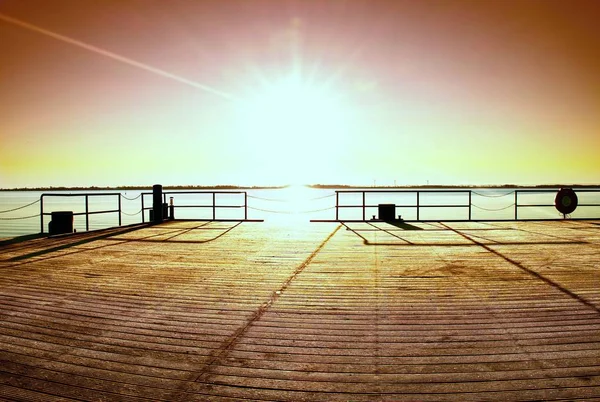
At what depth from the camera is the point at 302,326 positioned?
12.6ft

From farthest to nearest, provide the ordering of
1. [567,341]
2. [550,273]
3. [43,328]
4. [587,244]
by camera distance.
Result: 1. [587,244]
2. [550,273]
3. [43,328]
4. [567,341]

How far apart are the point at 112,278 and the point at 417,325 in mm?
4695

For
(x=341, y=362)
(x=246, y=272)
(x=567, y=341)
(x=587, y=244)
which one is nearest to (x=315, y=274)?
(x=246, y=272)

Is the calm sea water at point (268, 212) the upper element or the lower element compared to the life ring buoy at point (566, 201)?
lower

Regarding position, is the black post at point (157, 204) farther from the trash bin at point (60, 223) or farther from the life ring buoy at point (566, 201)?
the life ring buoy at point (566, 201)

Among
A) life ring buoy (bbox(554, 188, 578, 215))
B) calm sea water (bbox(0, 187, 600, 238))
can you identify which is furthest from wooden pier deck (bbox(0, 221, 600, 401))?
life ring buoy (bbox(554, 188, 578, 215))

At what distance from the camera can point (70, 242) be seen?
972cm

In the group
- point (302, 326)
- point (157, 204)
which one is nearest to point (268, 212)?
point (157, 204)

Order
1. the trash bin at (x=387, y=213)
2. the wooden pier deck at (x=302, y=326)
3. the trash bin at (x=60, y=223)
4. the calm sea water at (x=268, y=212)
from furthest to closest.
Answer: the calm sea water at (x=268, y=212)
the trash bin at (x=387, y=213)
the trash bin at (x=60, y=223)
the wooden pier deck at (x=302, y=326)

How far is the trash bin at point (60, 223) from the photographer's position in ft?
37.0

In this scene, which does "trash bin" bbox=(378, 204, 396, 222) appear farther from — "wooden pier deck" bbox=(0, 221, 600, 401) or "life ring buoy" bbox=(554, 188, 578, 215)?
"wooden pier deck" bbox=(0, 221, 600, 401)

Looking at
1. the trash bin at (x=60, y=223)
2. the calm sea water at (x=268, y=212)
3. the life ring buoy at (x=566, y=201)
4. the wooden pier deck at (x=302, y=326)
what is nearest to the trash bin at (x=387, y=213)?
the calm sea water at (x=268, y=212)

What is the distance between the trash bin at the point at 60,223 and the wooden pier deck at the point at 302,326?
3761mm

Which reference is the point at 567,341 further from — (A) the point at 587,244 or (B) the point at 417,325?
(A) the point at 587,244
